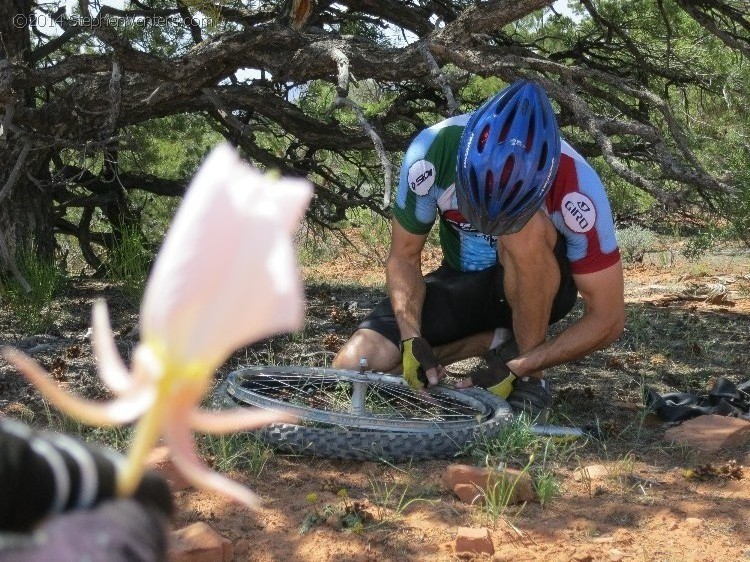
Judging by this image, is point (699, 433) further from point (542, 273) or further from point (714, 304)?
point (714, 304)

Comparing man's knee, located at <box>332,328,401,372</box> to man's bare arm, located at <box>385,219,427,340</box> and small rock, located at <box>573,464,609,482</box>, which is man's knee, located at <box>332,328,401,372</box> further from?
small rock, located at <box>573,464,609,482</box>

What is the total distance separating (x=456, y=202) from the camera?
3.74 m

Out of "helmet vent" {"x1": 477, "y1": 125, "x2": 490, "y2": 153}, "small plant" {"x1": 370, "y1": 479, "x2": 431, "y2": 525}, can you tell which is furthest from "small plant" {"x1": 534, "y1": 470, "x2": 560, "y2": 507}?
"helmet vent" {"x1": 477, "y1": 125, "x2": 490, "y2": 153}

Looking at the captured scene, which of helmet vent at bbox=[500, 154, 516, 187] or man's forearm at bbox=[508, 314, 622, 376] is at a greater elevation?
helmet vent at bbox=[500, 154, 516, 187]

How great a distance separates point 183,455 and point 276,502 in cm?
243

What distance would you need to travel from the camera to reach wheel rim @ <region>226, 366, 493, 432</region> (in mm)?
3574

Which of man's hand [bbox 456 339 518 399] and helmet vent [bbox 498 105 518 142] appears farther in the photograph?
man's hand [bbox 456 339 518 399]

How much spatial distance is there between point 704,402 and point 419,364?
128cm

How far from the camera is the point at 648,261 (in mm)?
10906

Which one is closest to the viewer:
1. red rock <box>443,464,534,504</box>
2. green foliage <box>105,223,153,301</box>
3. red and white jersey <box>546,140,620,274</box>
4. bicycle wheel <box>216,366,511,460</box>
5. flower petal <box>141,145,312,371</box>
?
flower petal <box>141,145,312,371</box>

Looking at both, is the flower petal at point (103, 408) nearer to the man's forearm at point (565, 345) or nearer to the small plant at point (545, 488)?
the small plant at point (545, 488)

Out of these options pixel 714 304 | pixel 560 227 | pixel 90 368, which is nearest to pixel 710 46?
pixel 714 304

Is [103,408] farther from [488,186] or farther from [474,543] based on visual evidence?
[488,186]

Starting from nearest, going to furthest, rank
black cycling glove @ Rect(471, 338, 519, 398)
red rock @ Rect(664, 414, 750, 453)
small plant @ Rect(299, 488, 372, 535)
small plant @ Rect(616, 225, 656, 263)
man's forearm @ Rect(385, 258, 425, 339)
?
small plant @ Rect(299, 488, 372, 535) < red rock @ Rect(664, 414, 750, 453) < black cycling glove @ Rect(471, 338, 519, 398) < man's forearm @ Rect(385, 258, 425, 339) < small plant @ Rect(616, 225, 656, 263)
